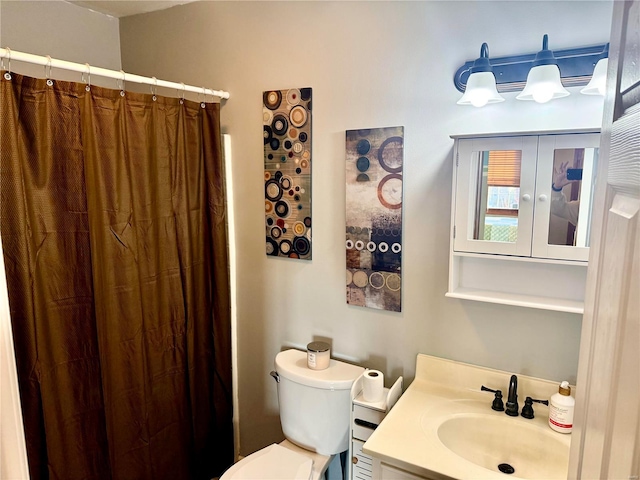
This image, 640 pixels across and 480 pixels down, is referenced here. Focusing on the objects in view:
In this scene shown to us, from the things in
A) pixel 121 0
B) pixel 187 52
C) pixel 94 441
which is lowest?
pixel 94 441

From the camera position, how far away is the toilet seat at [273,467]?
1704 mm

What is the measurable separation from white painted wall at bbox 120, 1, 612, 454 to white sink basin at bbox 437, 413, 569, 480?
0.22 meters

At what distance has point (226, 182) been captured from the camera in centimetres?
219

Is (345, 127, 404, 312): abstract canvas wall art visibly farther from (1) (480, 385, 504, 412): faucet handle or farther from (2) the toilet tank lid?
(1) (480, 385, 504, 412): faucet handle

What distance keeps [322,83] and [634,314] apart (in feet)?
5.41

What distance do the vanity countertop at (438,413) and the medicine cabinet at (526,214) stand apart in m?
0.33

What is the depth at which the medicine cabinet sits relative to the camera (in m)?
1.38

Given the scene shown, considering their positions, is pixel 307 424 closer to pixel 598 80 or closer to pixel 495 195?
pixel 495 195

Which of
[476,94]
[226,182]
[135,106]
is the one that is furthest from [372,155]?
[135,106]

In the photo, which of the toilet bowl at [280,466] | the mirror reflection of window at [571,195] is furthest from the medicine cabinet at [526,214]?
the toilet bowl at [280,466]

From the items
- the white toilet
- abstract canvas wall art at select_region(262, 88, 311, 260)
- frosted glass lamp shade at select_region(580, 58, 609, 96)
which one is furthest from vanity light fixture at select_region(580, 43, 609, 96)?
the white toilet

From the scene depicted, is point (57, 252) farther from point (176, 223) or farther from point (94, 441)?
point (94, 441)

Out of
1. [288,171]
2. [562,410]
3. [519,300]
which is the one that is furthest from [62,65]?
[562,410]

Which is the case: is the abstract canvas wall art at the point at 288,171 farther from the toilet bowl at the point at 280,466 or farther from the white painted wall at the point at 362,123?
the toilet bowl at the point at 280,466
